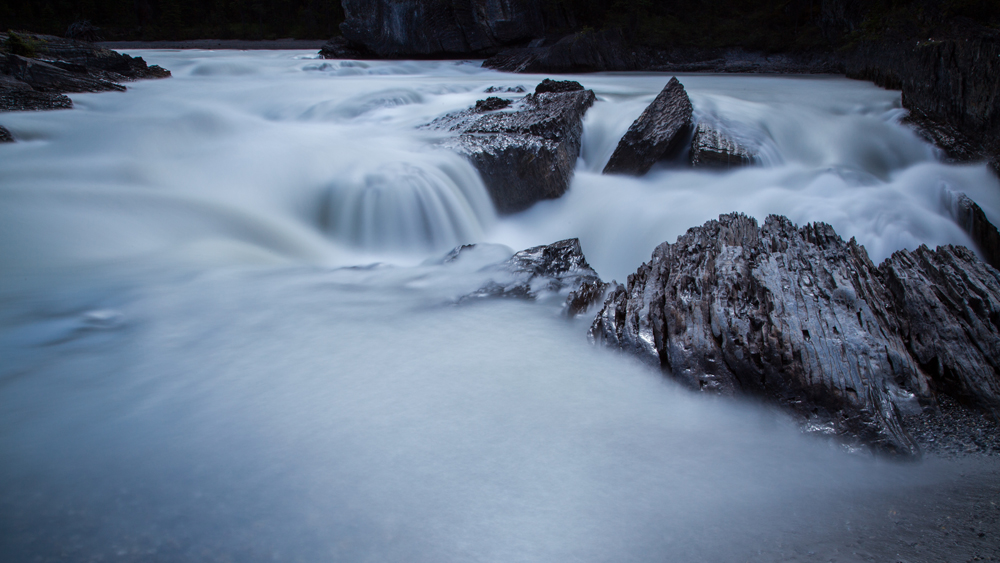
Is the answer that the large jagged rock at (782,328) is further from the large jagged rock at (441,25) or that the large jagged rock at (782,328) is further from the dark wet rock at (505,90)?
the large jagged rock at (441,25)

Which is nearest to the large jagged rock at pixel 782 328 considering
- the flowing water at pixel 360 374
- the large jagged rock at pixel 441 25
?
the flowing water at pixel 360 374

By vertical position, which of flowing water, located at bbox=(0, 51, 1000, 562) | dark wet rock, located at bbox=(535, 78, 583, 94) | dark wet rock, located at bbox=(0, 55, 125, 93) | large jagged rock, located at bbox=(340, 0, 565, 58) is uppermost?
large jagged rock, located at bbox=(340, 0, 565, 58)

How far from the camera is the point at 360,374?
2.73 metres

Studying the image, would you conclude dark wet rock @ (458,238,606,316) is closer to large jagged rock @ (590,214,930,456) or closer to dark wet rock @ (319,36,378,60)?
large jagged rock @ (590,214,930,456)

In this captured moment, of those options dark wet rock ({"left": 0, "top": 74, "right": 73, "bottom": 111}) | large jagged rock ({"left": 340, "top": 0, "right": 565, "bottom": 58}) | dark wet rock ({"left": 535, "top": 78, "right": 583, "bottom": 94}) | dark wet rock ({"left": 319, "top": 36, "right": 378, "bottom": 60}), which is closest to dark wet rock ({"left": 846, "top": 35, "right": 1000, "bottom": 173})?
dark wet rock ({"left": 535, "top": 78, "right": 583, "bottom": 94})

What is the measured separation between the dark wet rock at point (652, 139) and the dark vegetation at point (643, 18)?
6.89 meters

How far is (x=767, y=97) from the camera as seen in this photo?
9430 millimetres

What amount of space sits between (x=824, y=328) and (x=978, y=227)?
384 centimetres

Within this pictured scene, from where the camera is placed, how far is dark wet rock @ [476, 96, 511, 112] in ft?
24.6

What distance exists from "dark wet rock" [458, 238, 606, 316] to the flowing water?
163mm

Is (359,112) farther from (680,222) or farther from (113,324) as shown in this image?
(113,324)

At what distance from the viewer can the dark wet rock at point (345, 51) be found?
19.5 meters

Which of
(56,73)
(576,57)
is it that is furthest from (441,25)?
(56,73)

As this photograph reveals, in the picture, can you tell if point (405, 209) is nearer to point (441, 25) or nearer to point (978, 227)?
point (978, 227)
